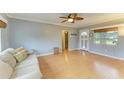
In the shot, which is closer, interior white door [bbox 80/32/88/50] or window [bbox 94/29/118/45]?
window [bbox 94/29/118/45]

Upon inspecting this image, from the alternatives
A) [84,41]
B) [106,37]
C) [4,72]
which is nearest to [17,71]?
[4,72]

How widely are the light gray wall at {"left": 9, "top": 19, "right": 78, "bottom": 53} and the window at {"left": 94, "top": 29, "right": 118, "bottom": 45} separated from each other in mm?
2332

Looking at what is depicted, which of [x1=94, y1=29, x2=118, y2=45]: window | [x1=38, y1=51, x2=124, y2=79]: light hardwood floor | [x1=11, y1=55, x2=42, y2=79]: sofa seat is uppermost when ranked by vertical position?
[x1=94, y1=29, x2=118, y2=45]: window

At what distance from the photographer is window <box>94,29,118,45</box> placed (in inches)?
239

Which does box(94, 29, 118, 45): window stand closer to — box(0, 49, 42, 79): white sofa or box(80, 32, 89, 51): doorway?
box(80, 32, 89, 51): doorway

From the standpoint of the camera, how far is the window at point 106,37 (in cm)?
607

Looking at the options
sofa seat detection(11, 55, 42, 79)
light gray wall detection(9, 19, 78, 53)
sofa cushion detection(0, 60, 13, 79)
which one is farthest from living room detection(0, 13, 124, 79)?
sofa cushion detection(0, 60, 13, 79)

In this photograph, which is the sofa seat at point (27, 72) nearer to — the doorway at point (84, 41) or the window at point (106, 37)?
the window at point (106, 37)

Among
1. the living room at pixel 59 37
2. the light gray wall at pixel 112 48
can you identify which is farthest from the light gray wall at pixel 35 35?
the light gray wall at pixel 112 48

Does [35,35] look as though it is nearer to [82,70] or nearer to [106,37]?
[106,37]

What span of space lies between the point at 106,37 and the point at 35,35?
373 cm
